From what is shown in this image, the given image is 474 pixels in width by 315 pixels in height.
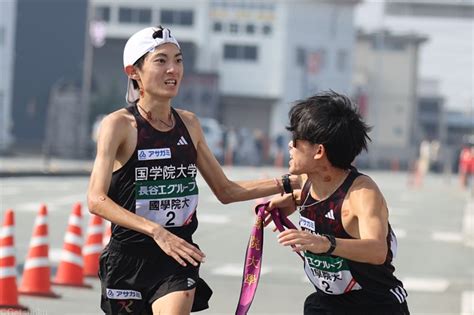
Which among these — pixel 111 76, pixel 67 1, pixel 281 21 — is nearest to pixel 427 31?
pixel 281 21

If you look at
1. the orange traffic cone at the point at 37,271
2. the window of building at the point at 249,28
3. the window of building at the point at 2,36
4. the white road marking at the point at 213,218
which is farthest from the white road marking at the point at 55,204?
the window of building at the point at 249,28

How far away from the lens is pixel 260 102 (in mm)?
96312

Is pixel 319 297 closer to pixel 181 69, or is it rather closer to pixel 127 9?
pixel 181 69

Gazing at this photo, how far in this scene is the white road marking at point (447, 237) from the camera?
72.0 feet

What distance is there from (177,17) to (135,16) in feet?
10.4

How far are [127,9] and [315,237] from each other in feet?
301

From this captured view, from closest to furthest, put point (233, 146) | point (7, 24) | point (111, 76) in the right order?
point (233, 146) → point (7, 24) → point (111, 76)

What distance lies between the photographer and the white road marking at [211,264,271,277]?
14.9 meters

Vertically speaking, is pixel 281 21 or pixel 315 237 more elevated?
pixel 281 21

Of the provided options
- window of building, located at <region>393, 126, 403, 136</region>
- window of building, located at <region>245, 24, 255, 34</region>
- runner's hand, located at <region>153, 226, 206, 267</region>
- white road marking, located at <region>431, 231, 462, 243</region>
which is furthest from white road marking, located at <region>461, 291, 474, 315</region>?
window of building, located at <region>393, 126, 403, 136</region>

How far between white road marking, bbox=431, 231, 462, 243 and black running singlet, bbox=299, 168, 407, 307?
16089 mm

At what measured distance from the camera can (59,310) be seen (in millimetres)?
11320

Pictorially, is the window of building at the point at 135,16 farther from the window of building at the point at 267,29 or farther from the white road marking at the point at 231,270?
the white road marking at the point at 231,270

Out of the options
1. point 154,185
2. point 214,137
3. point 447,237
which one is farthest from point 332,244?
point 214,137
